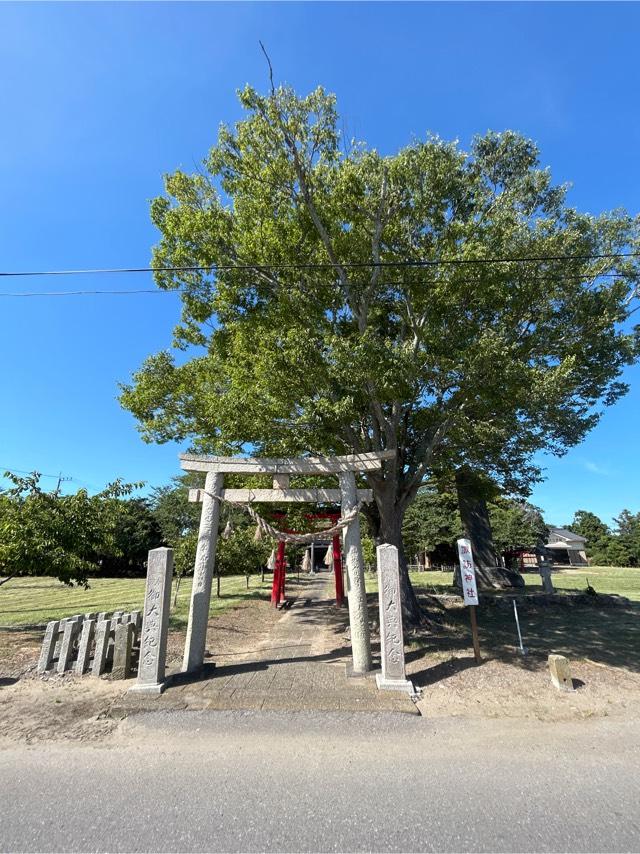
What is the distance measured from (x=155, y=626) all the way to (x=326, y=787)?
357cm

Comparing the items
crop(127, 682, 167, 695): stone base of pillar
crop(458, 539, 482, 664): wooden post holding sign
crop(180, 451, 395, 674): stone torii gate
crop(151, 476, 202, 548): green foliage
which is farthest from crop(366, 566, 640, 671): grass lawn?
crop(151, 476, 202, 548): green foliage

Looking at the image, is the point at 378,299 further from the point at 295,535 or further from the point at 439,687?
the point at 439,687

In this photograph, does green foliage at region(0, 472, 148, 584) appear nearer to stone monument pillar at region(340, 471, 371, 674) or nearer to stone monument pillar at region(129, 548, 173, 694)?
stone monument pillar at region(129, 548, 173, 694)

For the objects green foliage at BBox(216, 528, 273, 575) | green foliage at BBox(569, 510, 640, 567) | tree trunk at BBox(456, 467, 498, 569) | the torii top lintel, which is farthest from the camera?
green foliage at BBox(569, 510, 640, 567)

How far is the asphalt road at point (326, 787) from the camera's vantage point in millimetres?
2859

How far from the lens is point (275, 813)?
3141mm

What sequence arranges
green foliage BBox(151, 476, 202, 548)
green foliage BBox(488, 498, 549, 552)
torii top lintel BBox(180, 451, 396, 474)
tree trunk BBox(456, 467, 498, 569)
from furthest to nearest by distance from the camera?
green foliage BBox(488, 498, 549, 552), green foliage BBox(151, 476, 202, 548), tree trunk BBox(456, 467, 498, 569), torii top lintel BBox(180, 451, 396, 474)

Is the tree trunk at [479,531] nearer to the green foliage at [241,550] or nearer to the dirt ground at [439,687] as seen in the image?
the green foliage at [241,550]

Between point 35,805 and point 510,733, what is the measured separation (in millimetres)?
4843

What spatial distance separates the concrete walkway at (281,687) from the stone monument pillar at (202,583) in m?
0.31

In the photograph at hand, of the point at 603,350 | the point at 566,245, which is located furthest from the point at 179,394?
the point at 603,350

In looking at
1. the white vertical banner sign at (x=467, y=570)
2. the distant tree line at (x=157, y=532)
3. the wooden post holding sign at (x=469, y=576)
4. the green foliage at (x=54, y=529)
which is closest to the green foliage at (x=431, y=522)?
the distant tree line at (x=157, y=532)

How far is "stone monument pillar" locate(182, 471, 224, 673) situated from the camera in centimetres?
659

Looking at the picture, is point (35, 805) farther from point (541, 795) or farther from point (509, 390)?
point (509, 390)
